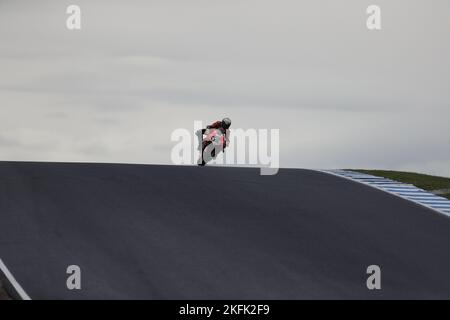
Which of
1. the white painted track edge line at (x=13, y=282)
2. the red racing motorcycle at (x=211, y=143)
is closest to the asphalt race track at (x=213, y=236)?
the white painted track edge line at (x=13, y=282)

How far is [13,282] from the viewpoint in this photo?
12297mm

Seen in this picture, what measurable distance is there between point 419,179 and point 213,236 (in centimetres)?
985

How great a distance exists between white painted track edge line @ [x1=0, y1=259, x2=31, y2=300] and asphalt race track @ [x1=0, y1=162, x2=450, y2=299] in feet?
0.36

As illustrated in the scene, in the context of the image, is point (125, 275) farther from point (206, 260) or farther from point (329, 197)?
point (329, 197)

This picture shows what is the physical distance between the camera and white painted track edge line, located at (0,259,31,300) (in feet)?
38.5

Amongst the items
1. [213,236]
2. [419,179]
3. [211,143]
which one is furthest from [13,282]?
[419,179]

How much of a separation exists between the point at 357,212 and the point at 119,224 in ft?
14.9

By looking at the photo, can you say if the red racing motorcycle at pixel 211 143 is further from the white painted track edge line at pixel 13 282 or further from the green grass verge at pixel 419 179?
the white painted track edge line at pixel 13 282

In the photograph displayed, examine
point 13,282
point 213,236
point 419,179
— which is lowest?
point 13,282

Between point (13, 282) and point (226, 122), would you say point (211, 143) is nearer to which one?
point (226, 122)

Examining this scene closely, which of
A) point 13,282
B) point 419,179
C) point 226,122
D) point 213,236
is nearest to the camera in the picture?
point 13,282

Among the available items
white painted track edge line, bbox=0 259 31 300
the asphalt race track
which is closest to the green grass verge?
the asphalt race track
